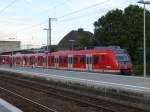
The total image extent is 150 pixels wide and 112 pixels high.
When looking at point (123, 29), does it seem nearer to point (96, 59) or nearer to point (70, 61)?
point (70, 61)

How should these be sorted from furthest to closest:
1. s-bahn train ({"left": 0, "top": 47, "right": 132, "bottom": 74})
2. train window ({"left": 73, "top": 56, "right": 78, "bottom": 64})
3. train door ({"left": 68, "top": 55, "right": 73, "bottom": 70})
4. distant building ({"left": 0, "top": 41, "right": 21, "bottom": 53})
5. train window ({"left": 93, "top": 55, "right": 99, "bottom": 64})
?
distant building ({"left": 0, "top": 41, "right": 21, "bottom": 53}) → train door ({"left": 68, "top": 55, "right": 73, "bottom": 70}) → train window ({"left": 73, "top": 56, "right": 78, "bottom": 64}) → train window ({"left": 93, "top": 55, "right": 99, "bottom": 64}) → s-bahn train ({"left": 0, "top": 47, "right": 132, "bottom": 74})

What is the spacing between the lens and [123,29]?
3295 inches

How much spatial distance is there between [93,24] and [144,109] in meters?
71.0

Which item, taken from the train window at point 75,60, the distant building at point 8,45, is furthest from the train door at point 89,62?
the distant building at point 8,45

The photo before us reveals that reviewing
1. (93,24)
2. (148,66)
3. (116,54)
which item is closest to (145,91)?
(116,54)

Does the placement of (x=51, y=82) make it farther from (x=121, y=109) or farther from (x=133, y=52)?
(x=133, y=52)

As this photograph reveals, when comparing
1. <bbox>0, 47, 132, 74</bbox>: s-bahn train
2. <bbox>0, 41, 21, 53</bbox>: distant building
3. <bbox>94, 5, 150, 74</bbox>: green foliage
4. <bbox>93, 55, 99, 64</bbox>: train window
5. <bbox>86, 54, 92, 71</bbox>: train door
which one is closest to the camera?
<bbox>0, 47, 132, 74</bbox>: s-bahn train

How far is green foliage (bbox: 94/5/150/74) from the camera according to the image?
81.7 meters

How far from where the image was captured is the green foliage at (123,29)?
81.7 metres

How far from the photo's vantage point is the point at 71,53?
55656 millimetres

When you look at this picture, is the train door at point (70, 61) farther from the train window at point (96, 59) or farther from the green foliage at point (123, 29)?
the green foliage at point (123, 29)

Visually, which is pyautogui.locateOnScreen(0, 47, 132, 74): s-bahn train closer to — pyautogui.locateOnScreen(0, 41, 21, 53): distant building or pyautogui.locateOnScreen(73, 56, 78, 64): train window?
pyautogui.locateOnScreen(73, 56, 78, 64): train window

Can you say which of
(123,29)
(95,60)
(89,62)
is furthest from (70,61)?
(123,29)

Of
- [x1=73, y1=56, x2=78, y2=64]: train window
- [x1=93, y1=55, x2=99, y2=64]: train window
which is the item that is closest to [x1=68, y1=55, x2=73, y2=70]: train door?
[x1=73, y1=56, x2=78, y2=64]: train window
